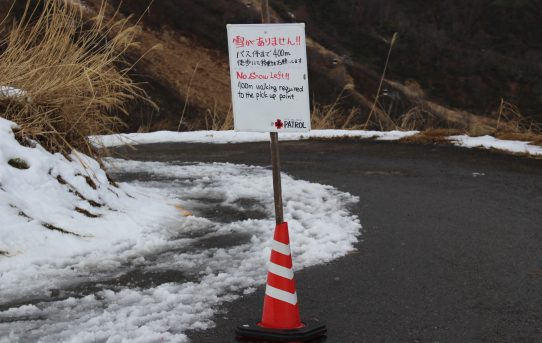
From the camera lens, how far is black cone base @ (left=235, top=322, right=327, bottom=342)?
3707 millimetres

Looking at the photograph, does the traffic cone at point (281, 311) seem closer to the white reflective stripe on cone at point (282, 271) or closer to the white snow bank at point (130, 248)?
the white reflective stripe on cone at point (282, 271)

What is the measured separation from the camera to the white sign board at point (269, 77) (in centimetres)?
389

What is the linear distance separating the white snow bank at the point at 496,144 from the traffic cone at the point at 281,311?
24.7 ft

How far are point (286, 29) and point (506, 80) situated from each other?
4850 centimetres

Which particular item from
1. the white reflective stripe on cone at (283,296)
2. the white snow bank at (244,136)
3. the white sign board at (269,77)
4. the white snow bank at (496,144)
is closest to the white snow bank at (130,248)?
the white reflective stripe on cone at (283,296)

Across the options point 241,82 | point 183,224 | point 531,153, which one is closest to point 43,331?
point 241,82

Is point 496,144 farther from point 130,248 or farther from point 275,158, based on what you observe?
point 275,158

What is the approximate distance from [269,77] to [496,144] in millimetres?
8324

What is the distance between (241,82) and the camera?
4.05 m

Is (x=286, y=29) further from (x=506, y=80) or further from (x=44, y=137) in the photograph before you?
(x=506, y=80)

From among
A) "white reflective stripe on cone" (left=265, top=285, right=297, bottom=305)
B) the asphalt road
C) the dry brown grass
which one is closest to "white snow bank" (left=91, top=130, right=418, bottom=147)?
the asphalt road

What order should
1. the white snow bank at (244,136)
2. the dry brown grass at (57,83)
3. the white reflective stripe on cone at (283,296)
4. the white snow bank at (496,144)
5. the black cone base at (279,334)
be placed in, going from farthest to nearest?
1. the white snow bank at (244,136)
2. the white snow bank at (496,144)
3. the dry brown grass at (57,83)
4. the white reflective stripe on cone at (283,296)
5. the black cone base at (279,334)

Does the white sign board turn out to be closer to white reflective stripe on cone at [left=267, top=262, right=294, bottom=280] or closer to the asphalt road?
white reflective stripe on cone at [left=267, top=262, right=294, bottom=280]

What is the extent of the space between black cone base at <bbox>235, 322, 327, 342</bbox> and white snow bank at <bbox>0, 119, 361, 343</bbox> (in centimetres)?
27
